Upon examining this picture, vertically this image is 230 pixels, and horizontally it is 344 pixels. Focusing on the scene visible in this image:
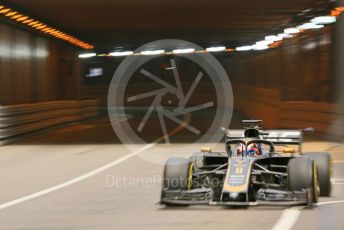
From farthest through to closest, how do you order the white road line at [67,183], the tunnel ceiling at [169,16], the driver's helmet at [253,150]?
the tunnel ceiling at [169,16] → the white road line at [67,183] → the driver's helmet at [253,150]

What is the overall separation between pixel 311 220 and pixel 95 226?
8.07ft

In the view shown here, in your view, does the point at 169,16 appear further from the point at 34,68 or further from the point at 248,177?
the point at 248,177

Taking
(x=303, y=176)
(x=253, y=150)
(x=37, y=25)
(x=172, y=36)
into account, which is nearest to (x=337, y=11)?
(x=253, y=150)

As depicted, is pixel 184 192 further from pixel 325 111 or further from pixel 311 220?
pixel 325 111

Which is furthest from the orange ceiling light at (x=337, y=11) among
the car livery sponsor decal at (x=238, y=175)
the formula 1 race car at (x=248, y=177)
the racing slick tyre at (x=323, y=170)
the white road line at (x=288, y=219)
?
the white road line at (x=288, y=219)

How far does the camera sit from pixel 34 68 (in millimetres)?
31344

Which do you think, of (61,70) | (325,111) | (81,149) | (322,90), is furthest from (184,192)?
(61,70)

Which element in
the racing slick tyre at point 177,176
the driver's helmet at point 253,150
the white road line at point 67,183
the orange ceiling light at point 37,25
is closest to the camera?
the racing slick tyre at point 177,176

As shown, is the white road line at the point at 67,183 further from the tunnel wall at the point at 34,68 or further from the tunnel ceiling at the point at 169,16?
the tunnel wall at the point at 34,68

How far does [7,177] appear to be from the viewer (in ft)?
46.9

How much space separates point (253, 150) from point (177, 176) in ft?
4.24

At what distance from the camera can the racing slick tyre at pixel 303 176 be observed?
9.27m

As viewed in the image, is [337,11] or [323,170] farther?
[337,11]

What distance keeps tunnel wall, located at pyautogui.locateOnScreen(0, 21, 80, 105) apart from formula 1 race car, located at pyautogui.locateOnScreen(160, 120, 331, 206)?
16.0 meters
